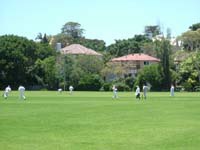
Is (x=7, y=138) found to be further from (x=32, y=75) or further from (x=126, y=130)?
(x=32, y=75)

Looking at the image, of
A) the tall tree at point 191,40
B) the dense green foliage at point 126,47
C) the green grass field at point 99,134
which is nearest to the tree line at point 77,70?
the tall tree at point 191,40

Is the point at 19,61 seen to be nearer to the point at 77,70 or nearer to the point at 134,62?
the point at 77,70

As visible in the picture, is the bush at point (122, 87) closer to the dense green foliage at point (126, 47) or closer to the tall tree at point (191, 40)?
the tall tree at point (191, 40)

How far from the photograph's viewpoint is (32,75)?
109 metres

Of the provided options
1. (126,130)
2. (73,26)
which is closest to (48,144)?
(126,130)

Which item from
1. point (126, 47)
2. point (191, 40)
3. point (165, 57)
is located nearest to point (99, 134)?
point (165, 57)

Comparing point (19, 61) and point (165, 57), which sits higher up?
point (165, 57)

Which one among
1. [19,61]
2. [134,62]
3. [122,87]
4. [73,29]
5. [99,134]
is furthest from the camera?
[73,29]

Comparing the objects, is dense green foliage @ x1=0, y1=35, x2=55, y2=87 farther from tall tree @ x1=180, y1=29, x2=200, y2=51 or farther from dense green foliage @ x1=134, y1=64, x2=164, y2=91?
tall tree @ x1=180, y1=29, x2=200, y2=51

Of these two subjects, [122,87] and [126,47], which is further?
[126,47]

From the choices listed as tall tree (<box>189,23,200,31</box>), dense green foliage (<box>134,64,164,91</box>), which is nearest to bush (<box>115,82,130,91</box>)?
dense green foliage (<box>134,64,164,91</box>)

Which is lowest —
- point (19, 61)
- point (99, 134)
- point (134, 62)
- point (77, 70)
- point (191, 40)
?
point (99, 134)

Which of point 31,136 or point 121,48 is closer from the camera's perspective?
point 31,136

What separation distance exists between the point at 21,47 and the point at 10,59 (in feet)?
15.5
